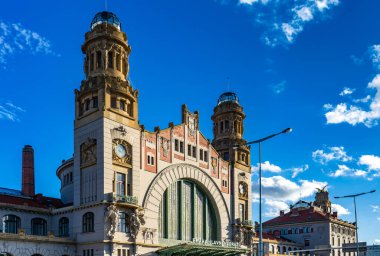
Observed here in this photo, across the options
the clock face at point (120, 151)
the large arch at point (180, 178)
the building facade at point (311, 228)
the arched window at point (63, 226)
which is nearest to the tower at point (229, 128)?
the large arch at point (180, 178)

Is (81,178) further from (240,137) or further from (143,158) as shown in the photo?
(240,137)

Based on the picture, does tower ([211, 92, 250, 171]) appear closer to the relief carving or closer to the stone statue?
the relief carving

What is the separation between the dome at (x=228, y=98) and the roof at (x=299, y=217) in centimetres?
5151

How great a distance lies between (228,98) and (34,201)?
4399cm

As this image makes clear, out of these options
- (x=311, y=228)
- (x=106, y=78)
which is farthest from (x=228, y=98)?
(x=311, y=228)

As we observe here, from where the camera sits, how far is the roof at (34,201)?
65.4 meters

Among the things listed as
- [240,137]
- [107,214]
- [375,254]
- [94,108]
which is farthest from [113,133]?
[375,254]

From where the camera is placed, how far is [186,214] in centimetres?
7688

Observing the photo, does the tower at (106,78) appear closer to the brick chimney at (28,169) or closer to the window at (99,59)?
the window at (99,59)

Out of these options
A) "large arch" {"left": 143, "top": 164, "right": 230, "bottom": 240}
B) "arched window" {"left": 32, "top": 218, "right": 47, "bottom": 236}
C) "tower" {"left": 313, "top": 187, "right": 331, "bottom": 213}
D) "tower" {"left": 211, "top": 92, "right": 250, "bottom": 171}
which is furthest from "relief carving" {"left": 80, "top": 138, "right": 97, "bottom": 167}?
"tower" {"left": 313, "top": 187, "right": 331, "bottom": 213}

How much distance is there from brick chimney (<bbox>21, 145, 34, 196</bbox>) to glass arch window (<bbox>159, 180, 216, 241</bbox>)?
70.5 ft

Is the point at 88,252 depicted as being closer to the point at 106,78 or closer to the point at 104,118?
the point at 104,118

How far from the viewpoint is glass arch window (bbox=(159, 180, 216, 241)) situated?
72.7m

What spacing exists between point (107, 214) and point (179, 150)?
19837 millimetres
